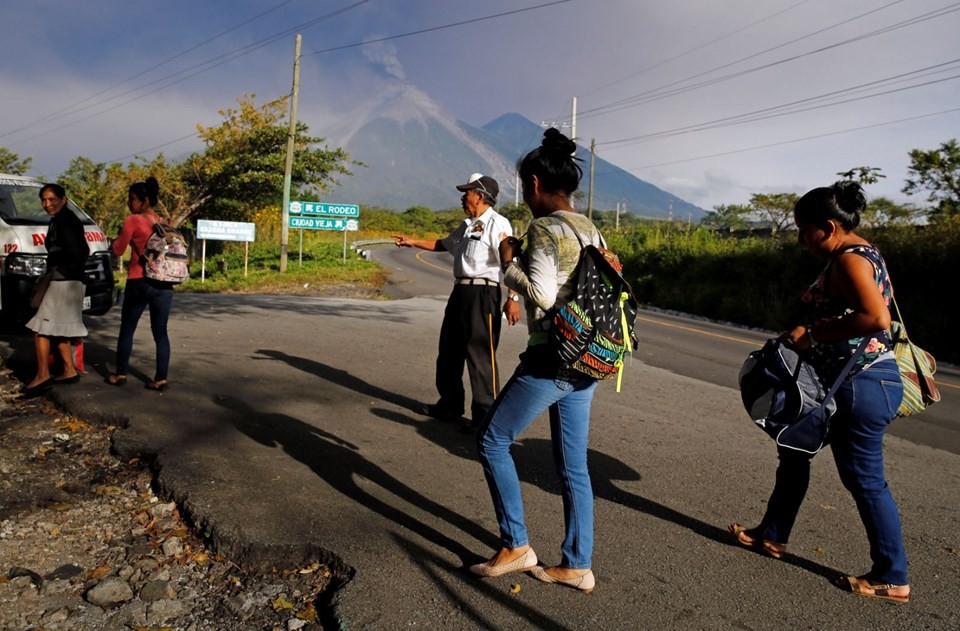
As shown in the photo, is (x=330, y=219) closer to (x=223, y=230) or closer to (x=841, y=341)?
(x=223, y=230)

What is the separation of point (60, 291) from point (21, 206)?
3.67 meters

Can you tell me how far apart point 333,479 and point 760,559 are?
2.39m

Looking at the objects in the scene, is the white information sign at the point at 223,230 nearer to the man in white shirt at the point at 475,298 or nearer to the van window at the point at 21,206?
the van window at the point at 21,206

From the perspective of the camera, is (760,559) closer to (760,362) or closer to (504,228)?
(760,362)

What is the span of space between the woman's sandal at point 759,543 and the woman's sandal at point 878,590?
37 cm

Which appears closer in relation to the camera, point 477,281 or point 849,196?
point 849,196

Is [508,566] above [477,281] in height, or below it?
below

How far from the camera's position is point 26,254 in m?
7.81

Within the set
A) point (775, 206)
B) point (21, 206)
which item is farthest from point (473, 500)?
point (775, 206)

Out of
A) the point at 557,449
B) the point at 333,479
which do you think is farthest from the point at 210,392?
the point at 557,449

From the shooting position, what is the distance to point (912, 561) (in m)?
3.57

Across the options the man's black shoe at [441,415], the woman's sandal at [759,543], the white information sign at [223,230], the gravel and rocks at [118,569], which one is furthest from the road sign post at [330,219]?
the woman's sandal at [759,543]

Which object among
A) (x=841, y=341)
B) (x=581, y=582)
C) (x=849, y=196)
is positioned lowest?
(x=581, y=582)

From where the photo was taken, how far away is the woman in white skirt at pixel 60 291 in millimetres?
5773
